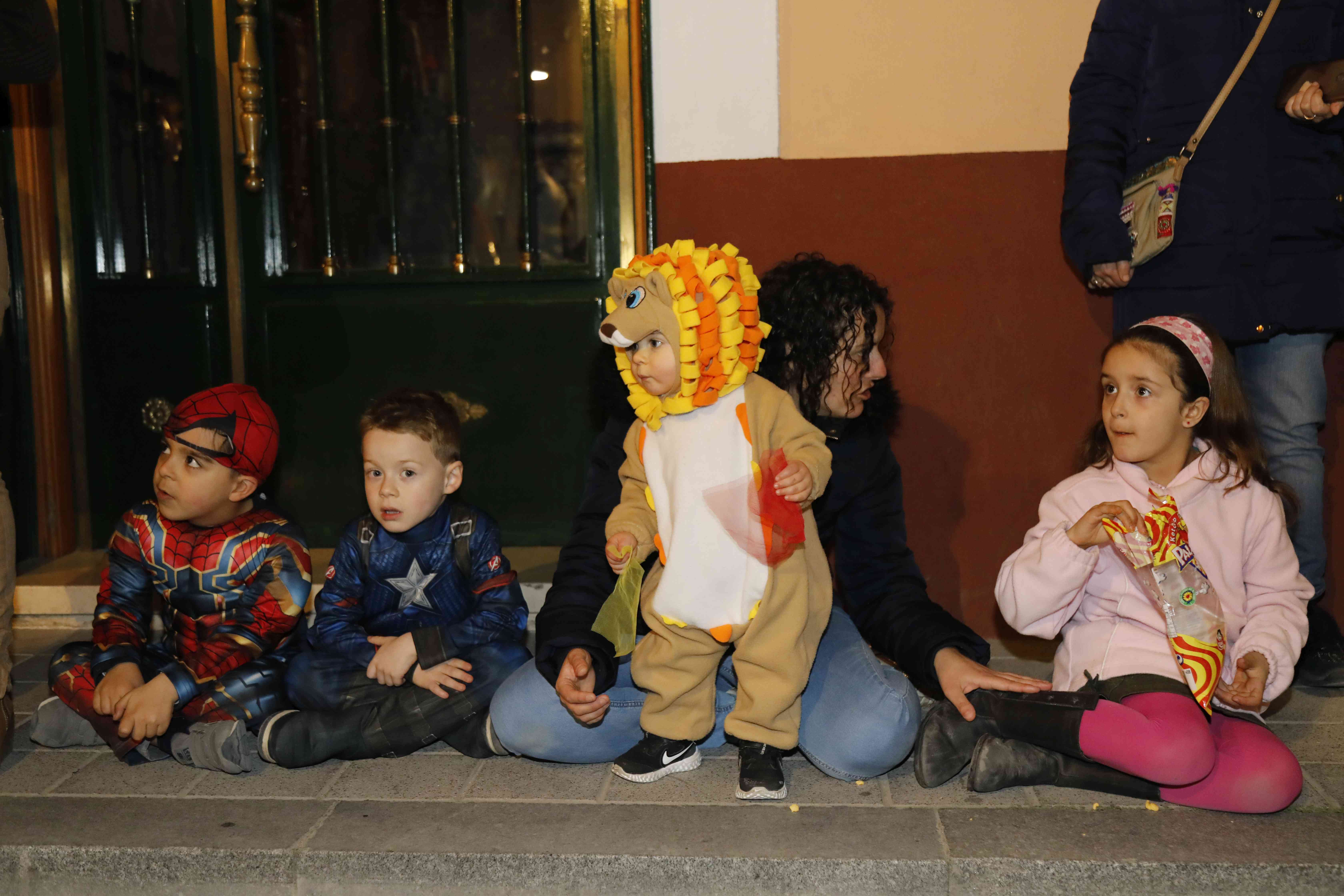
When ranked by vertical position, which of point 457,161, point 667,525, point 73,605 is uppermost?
point 457,161

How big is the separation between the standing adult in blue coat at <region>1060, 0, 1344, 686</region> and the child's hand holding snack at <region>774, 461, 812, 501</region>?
1302 millimetres

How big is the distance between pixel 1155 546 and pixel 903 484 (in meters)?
1.26

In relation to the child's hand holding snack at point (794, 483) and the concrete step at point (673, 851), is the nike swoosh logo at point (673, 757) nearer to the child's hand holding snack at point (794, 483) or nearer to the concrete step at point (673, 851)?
the concrete step at point (673, 851)

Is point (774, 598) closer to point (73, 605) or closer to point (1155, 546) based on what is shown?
point (1155, 546)

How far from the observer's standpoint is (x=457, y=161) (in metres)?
3.99

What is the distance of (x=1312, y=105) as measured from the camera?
2.82m

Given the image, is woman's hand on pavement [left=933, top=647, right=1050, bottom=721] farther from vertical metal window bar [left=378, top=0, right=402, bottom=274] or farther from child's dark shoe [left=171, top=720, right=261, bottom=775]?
vertical metal window bar [left=378, top=0, right=402, bottom=274]

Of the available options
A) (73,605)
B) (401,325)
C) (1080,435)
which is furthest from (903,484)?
(73,605)

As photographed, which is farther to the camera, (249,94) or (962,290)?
(249,94)

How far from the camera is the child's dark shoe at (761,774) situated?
7.82ft

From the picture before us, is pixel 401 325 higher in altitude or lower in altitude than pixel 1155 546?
higher

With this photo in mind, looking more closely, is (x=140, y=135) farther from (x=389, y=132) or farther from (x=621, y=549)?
(x=621, y=549)

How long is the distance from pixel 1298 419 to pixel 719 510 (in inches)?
69.2

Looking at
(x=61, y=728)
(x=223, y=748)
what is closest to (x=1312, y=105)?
(x=223, y=748)
